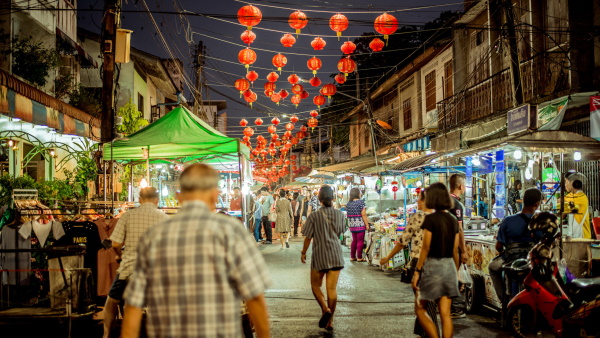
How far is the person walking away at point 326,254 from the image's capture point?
24.6 ft

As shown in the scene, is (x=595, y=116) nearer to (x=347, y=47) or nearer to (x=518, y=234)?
(x=518, y=234)

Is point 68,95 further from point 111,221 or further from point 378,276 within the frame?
point 378,276

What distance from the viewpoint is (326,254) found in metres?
7.64

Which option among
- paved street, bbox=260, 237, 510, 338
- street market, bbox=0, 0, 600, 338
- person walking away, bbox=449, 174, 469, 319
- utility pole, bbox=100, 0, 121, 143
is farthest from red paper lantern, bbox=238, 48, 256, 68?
person walking away, bbox=449, 174, 469, 319

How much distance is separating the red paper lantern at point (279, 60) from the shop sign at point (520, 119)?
6.94 m

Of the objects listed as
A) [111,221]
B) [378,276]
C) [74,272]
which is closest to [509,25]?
[378,276]

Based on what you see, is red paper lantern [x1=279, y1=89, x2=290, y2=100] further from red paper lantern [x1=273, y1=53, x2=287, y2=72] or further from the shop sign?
the shop sign

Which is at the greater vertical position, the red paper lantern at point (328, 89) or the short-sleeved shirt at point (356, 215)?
the red paper lantern at point (328, 89)

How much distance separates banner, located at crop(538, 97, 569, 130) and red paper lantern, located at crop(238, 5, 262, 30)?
7.58m

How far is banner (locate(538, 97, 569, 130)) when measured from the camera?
12.7 m

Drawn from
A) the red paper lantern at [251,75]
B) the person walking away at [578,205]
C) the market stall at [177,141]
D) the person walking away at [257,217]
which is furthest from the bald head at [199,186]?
the person walking away at [257,217]

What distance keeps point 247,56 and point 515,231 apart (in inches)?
399

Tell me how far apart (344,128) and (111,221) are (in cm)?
3845

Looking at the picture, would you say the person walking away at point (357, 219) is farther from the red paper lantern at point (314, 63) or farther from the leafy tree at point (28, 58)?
the leafy tree at point (28, 58)
